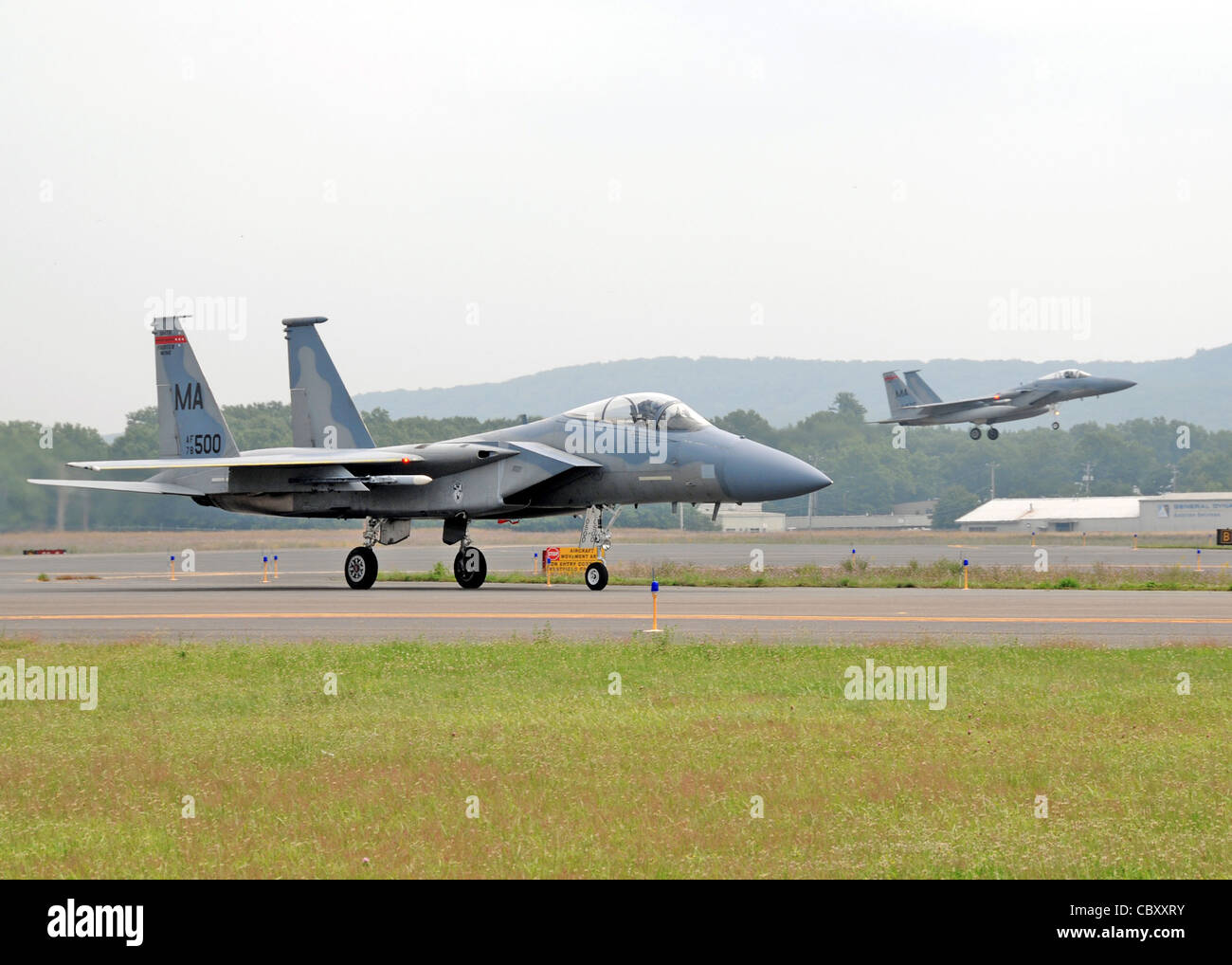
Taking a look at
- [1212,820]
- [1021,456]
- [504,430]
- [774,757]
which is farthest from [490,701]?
[1021,456]

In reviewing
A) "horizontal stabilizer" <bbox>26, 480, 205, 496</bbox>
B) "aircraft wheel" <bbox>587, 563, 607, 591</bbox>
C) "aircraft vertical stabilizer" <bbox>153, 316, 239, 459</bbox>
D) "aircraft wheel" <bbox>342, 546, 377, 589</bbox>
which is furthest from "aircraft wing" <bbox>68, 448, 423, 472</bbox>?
"aircraft wheel" <bbox>587, 563, 607, 591</bbox>

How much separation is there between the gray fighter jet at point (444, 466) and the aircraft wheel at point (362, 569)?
0.03 m

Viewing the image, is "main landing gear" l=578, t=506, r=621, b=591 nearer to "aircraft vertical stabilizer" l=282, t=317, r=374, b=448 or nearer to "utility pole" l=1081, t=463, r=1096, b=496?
"aircraft vertical stabilizer" l=282, t=317, r=374, b=448

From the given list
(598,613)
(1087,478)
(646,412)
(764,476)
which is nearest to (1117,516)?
(1087,478)

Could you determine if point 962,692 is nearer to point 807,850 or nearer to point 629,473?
point 807,850

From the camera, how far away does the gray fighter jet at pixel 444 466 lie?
2708 cm

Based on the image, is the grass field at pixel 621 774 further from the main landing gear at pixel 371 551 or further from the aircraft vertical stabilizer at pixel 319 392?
the aircraft vertical stabilizer at pixel 319 392

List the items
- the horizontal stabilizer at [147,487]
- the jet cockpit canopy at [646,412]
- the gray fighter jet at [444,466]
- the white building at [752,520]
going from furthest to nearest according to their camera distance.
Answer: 1. the white building at [752,520]
2. the horizontal stabilizer at [147,487]
3. the jet cockpit canopy at [646,412]
4. the gray fighter jet at [444,466]

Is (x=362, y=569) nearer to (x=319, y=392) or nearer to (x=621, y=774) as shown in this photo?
(x=319, y=392)

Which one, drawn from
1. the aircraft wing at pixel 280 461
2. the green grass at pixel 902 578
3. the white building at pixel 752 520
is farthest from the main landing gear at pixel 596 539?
the white building at pixel 752 520

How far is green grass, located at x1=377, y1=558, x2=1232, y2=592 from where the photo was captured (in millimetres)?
31016
